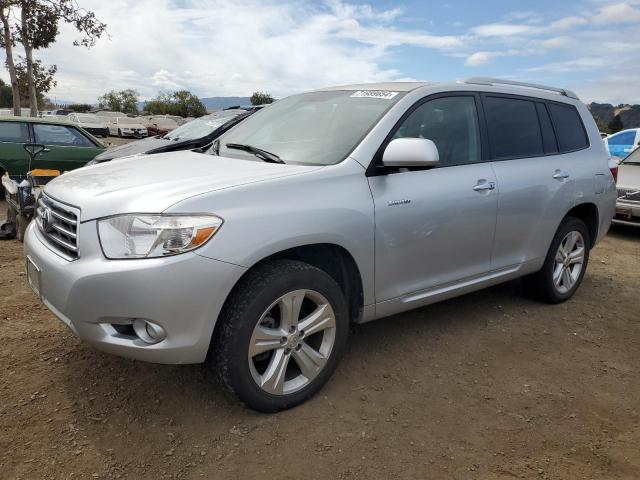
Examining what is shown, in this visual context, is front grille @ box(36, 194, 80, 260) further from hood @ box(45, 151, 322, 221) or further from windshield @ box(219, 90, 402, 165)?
windshield @ box(219, 90, 402, 165)

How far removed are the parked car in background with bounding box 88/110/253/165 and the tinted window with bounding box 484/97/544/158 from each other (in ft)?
12.1

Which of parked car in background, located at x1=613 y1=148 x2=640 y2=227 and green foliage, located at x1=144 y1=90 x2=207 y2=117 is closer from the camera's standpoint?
parked car in background, located at x1=613 y1=148 x2=640 y2=227

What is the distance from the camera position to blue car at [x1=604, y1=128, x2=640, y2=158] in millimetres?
14930

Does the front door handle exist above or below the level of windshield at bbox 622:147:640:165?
above

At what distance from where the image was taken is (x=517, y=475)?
7.70 feet

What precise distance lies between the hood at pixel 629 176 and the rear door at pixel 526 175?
3.75 m

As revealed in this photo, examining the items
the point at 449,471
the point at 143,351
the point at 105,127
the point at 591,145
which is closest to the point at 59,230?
the point at 143,351

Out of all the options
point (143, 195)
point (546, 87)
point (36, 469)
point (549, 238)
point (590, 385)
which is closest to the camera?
point (36, 469)

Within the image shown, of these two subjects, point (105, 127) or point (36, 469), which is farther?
point (105, 127)

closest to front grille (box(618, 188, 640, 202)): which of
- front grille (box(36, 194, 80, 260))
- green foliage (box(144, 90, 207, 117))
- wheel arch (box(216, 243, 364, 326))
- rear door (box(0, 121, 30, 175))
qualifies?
wheel arch (box(216, 243, 364, 326))

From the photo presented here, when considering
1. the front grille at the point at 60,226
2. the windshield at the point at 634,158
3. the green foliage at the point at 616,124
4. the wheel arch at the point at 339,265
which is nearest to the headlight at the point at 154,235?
the front grille at the point at 60,226

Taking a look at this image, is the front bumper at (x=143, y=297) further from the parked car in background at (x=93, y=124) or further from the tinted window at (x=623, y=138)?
the parked car in background at (x=93, y=124)

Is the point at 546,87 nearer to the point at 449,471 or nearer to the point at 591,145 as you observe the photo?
the point at 591,145

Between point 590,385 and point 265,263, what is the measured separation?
84.6 inches
